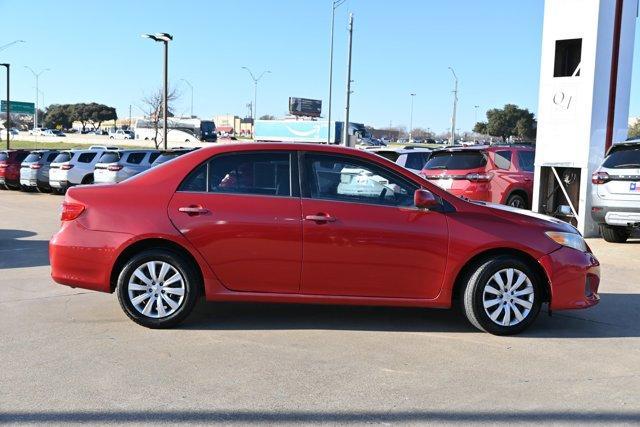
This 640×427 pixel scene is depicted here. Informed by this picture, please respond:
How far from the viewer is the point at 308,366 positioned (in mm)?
4719

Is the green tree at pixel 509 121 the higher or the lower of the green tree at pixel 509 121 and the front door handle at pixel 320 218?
the higher

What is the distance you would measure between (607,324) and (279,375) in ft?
11.2

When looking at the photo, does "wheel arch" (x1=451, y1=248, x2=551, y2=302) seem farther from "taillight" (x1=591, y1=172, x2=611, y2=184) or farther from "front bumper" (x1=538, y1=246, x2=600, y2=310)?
"taillight" (x1=591, y1=172, x2=611, y2=184)

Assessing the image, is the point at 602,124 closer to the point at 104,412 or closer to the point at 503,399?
the point at 503,399

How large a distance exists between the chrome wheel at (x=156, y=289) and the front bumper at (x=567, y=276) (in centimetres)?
318

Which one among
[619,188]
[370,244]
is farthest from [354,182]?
[619,188]

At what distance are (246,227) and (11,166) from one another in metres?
22.9

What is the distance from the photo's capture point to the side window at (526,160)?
1339 cm

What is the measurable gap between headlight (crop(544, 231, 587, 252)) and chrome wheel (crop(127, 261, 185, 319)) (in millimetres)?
3274

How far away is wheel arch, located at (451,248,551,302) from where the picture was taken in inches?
220

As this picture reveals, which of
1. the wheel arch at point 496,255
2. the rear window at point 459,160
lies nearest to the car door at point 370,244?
Answer: the wheel arch at point 496,255

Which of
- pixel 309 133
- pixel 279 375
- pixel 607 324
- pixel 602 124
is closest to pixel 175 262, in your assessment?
pixel 279 375

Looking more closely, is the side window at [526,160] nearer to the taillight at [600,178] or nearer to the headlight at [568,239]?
the taillight at [600,178]

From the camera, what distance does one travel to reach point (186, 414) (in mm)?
3850
